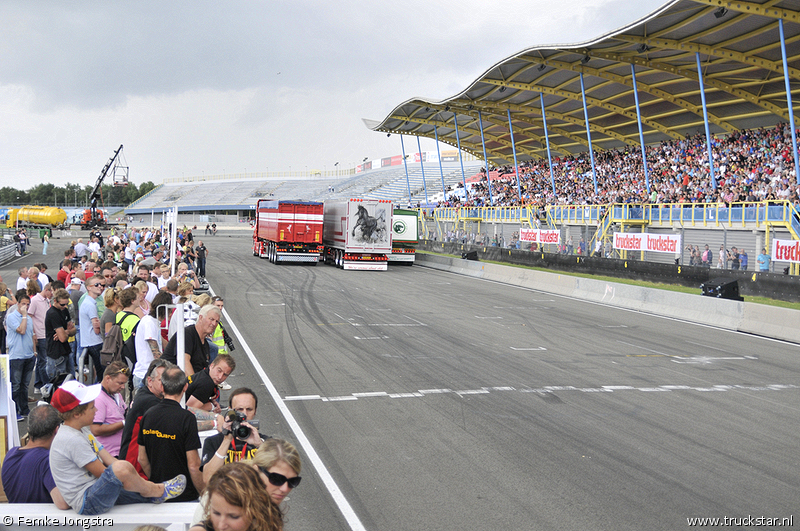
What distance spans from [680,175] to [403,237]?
15417 millimetres

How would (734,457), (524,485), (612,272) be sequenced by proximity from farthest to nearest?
(612,272), (734,457), (524,485)

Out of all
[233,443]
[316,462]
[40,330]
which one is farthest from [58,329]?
[233,443]

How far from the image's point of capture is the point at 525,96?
41.3 m

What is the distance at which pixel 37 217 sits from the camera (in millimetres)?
77312

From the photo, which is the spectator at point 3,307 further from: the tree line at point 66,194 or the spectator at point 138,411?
the tree line at point 66,194

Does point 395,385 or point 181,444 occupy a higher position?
point 181,444

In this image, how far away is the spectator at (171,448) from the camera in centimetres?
452

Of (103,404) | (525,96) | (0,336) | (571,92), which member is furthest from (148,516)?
(525,96)

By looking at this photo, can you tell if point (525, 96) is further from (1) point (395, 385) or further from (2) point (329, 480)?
(2) point (329, 480)

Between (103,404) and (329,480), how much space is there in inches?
90.8

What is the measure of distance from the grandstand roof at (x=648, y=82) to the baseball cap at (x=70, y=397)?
2390 centimetres

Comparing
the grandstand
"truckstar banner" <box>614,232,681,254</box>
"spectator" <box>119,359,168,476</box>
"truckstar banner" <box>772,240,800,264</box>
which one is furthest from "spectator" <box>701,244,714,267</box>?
the grandstand

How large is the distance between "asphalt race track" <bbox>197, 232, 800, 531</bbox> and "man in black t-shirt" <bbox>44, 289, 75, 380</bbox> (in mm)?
2550

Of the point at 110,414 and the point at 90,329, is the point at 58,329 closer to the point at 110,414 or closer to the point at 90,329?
the point at 90,329
